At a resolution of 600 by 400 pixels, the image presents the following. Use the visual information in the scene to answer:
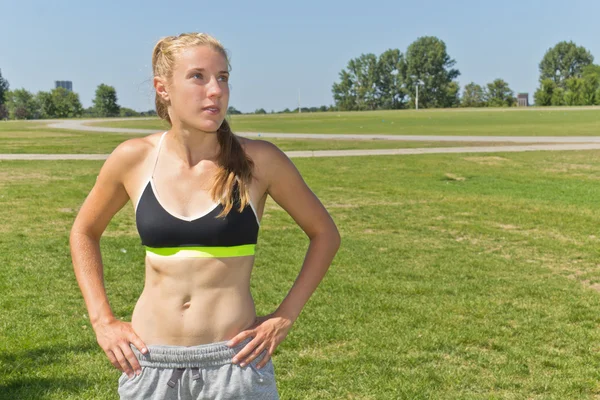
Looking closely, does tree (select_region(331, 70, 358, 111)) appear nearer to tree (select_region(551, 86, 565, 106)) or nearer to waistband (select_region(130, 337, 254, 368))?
tree (select_region(551, 86, 565, 106))

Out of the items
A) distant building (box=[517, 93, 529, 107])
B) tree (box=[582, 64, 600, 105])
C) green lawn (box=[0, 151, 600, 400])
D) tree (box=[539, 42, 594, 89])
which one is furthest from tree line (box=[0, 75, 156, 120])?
green lawn (box=[0, 151, 600, 400])

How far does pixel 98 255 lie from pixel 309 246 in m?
0.68

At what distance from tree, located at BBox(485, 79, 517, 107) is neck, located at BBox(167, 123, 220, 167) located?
350 ft

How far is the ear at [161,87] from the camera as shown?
2041 mm

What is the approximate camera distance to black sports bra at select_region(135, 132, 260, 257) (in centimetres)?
198

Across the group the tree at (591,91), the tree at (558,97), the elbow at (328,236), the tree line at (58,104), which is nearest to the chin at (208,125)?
the elbow at (328,236)

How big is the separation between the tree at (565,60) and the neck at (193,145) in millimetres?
140185

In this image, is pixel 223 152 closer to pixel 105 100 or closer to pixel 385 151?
pixel 385 151

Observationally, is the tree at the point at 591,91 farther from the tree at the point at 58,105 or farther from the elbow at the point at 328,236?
the elbow at the point at 328,236

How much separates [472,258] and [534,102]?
93799mm

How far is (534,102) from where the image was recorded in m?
95.8

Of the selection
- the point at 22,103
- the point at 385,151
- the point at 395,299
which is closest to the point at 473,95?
the point at 22,103

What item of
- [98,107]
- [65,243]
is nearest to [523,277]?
[65,243]

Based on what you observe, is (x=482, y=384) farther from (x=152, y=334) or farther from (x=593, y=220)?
(x=593, y=220)
